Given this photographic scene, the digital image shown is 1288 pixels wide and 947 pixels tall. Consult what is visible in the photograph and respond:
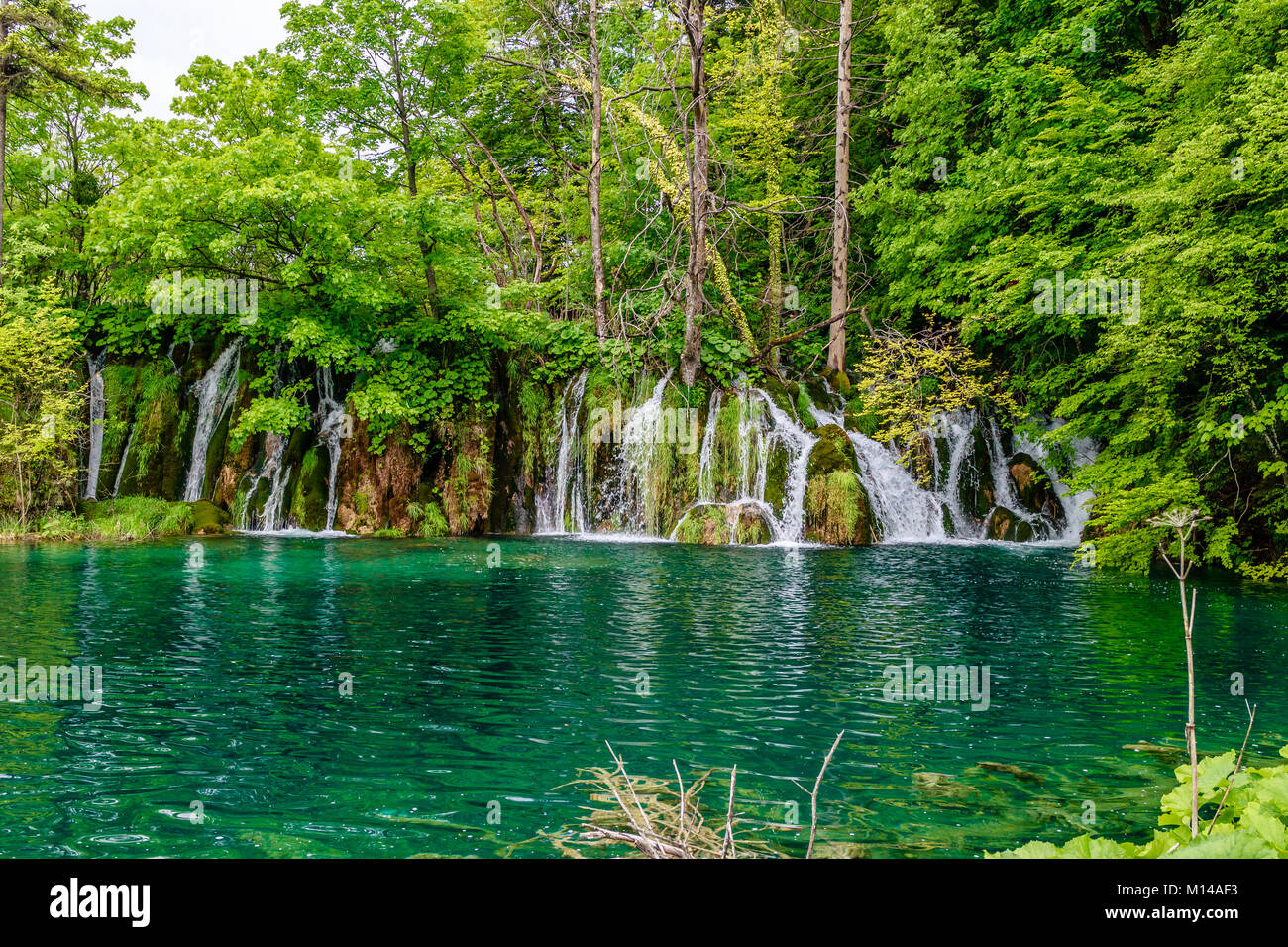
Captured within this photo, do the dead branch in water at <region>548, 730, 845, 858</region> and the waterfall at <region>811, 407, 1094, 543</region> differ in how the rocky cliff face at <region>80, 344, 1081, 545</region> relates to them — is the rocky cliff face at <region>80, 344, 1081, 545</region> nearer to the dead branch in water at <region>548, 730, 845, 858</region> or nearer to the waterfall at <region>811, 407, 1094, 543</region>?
the waterfall at <region>811, 407, 1094, 543</region>

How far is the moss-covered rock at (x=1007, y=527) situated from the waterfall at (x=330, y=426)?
55.6 feet

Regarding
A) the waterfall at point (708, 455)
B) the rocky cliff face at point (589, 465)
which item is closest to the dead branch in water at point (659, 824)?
the rocky cliff face at point (589, 465)

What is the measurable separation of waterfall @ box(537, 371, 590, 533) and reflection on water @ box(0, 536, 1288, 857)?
8577 mm

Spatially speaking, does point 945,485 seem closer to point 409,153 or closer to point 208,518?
point 409,153

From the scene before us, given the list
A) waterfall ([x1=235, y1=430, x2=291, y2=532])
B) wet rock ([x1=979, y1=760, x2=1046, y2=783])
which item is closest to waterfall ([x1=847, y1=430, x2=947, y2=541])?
wet rock ([x1=979, y1=760, x2=1046, y2=783])

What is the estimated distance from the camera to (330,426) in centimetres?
2256

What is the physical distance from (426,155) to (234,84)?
5.40 metres

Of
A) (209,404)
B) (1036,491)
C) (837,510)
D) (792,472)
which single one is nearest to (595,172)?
(792,472)

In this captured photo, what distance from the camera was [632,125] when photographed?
85.9 ft

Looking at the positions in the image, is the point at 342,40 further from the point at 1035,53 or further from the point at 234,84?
the point at 1035,53

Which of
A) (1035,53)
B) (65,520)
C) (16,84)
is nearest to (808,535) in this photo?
(1035,53)

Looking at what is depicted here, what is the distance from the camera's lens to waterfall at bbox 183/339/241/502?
2153 cm
